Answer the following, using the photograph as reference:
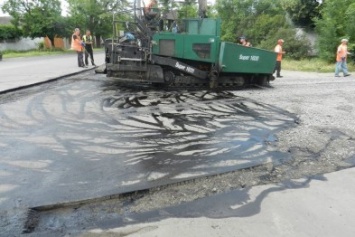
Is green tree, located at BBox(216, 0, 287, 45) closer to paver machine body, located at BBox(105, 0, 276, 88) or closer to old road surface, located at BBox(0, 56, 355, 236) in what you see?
paver machine body, located at BBox(105, 0, 276, 88)

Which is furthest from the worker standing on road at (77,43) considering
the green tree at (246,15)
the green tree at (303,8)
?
the green tree at (246,15)

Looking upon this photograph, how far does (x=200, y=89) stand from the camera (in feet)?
34.8

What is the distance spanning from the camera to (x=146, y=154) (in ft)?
15.7

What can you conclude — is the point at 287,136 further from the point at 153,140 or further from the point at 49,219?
the point at 49,219

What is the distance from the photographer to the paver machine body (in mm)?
9891

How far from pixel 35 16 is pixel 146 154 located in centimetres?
3826

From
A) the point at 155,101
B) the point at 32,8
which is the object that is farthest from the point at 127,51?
the point at 32,8

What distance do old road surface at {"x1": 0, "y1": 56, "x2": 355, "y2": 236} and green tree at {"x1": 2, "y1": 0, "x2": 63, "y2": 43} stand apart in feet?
106

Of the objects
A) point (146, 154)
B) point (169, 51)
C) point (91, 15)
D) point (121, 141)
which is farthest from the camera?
point (91, 15)

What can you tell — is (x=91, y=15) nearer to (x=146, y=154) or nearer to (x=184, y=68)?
(x=184, y=68)

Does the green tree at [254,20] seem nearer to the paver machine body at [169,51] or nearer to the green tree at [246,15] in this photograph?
the green tree at [246,15]

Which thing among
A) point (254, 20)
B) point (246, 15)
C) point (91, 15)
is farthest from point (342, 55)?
point (91, 15)

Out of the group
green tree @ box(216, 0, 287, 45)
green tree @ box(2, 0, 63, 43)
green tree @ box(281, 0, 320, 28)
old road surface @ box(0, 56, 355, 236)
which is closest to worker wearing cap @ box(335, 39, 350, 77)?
old road surface @ box(0, 56, 355, 236)

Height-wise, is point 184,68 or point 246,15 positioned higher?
point 246,15
